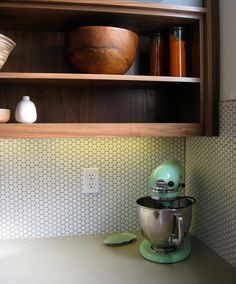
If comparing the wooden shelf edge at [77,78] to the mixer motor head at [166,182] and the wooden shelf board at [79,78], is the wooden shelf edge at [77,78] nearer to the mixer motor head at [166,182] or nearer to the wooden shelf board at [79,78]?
the wooden shelf board at [79,78]

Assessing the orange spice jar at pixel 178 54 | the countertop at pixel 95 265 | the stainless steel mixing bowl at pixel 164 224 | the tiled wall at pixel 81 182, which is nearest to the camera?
the countertop at pixel 95 265

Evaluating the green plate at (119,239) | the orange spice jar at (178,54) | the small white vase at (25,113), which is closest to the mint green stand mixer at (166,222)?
the green plate at (119,239)

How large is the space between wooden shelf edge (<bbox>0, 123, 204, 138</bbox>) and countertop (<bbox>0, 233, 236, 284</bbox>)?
1.54 ft

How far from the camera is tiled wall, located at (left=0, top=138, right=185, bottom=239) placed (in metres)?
1.37

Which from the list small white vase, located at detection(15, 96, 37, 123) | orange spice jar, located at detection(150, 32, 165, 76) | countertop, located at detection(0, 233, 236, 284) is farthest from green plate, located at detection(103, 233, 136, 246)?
orange spice jar, located at detection(150, 32, 165, 76)

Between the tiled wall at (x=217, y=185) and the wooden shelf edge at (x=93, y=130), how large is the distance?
0.10 metres

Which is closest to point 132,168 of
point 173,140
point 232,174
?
point 173,140

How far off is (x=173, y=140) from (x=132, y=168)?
238mm

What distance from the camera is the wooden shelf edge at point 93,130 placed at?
42.6 inches

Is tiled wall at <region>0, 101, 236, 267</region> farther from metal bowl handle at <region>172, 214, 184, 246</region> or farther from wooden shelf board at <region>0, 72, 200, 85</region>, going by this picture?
wooden shelf board at <region>0, 72, 200, 85</region>

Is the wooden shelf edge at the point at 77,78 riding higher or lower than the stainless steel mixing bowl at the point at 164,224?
higher

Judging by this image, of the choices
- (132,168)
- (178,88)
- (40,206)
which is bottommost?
(40,206)

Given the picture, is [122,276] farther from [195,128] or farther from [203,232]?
[195,128]

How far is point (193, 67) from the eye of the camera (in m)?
1.25
